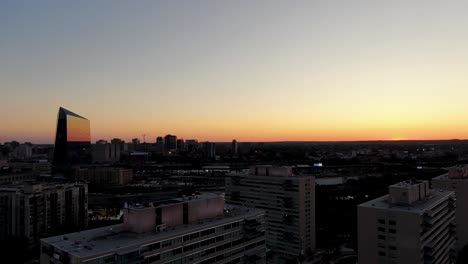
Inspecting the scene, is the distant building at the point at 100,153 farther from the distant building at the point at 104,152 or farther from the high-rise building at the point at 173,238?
the high-rise building at the point at 173,238

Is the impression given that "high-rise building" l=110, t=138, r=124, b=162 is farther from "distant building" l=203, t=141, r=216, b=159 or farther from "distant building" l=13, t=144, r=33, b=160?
"distant building" l=203, t=141, r=216, b=159

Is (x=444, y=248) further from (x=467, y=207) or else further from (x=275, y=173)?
(x=275, y=173)

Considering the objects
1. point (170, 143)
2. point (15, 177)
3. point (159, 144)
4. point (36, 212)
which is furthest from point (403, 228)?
point (159, 144)

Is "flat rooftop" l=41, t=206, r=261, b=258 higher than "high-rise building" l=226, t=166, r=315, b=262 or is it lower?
higher

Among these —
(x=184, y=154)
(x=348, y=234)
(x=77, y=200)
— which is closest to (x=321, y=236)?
(x=348, y=234)

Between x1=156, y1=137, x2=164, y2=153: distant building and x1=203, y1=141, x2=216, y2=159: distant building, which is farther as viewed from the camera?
x1=156, y1=137, x2=164, y2=153: distant building

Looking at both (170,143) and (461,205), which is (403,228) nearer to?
(461,205)

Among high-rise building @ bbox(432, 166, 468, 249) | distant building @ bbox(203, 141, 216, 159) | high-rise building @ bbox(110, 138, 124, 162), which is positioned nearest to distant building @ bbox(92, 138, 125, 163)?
high-rise building @ bbox(110, 138, 124, 162)
